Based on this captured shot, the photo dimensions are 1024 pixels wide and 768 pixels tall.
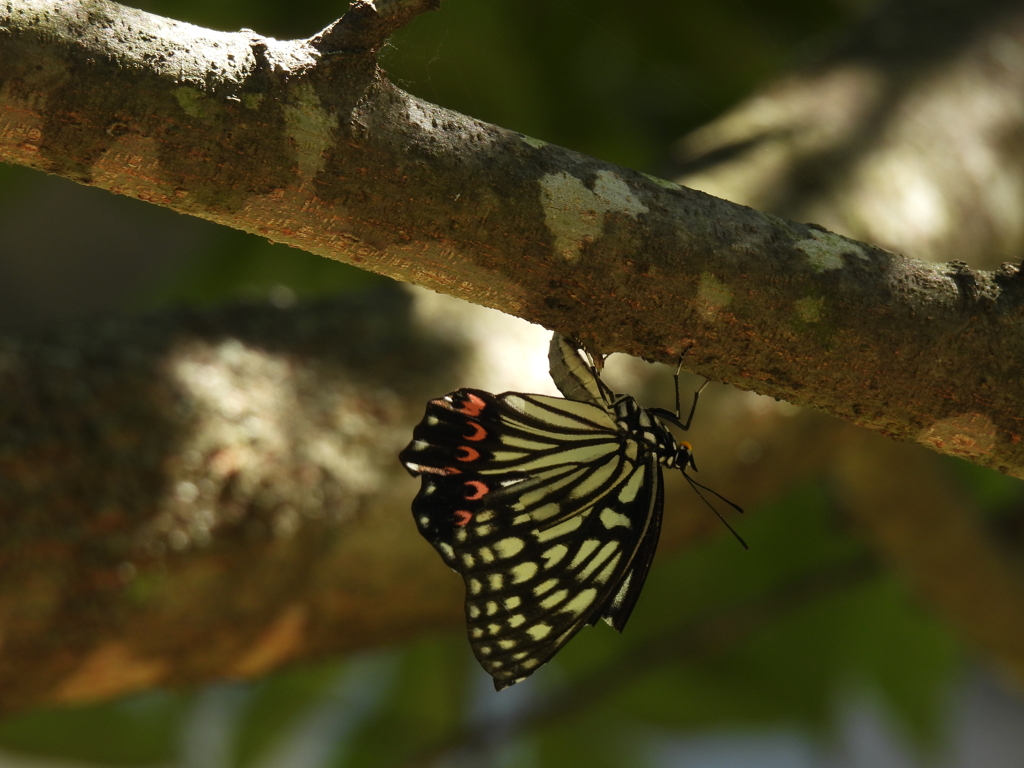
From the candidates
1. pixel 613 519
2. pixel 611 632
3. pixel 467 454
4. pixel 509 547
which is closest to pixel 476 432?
pixel 467 454

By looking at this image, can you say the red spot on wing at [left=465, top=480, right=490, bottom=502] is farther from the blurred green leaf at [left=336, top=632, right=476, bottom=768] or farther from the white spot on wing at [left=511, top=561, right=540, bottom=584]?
the blurred green leaf at [left=336, top=632, right=476, bottom=768]

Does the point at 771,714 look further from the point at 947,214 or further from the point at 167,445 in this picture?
the point at 167,445

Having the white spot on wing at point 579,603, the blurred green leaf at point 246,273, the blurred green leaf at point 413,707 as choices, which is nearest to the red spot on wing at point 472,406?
the white spot on wing at point 579,603

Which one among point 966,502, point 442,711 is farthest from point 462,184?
point 442,711

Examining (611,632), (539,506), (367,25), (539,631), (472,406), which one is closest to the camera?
(367,25)

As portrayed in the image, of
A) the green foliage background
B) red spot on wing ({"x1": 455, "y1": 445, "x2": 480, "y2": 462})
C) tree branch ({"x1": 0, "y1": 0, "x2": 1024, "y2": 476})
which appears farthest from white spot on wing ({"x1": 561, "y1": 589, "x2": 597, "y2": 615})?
the green foliage background

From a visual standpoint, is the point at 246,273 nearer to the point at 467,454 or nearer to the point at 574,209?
the point at 467,454

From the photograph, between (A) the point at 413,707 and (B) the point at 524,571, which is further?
(A) the point at 413,707
